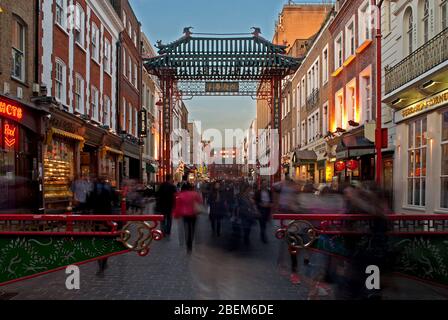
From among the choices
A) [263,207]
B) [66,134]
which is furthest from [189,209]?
[66,134]

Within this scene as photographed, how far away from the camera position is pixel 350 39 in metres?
22.9

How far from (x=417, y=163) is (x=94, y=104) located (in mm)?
15591

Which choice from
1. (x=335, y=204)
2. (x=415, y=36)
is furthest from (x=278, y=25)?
(x=335, y=204)

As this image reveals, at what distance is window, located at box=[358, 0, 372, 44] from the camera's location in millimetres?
19375

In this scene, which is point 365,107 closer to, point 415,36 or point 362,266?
point 415,36

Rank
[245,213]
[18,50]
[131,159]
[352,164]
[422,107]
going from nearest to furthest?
Answer: [245,213] < [422,107] < [18,50] < [352,164] < [131,159]

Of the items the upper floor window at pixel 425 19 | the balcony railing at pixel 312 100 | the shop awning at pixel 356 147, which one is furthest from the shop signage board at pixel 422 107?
the balcony railing at pixel 312 100

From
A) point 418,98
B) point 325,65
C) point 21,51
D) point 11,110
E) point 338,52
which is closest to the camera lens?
point 11,110

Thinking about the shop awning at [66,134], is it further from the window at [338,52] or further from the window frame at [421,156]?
the window at [338,52]

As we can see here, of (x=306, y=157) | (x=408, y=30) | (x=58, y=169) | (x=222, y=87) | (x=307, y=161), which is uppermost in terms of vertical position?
(x=408, y=30)

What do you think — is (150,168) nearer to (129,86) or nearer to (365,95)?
(129,86)

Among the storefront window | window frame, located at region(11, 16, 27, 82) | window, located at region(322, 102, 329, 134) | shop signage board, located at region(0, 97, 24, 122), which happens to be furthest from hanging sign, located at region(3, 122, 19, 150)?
window, located at region(322, 102, 329, 134)

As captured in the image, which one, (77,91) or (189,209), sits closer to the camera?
(189,209)

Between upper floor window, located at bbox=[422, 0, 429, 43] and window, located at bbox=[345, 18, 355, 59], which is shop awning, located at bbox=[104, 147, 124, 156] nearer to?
window, located at bbox=[345, 18, 355, 59]
